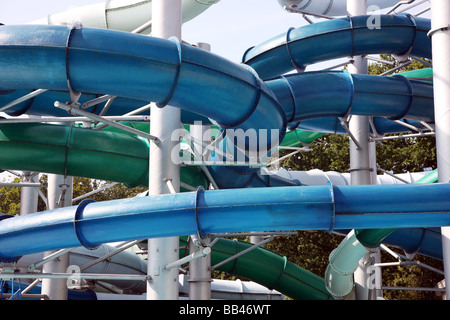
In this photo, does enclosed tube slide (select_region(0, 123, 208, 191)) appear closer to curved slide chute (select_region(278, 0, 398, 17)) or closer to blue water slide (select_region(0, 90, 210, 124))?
blue water slide (select_region(0, 90, 210, 124))

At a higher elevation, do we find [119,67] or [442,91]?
[442,91]

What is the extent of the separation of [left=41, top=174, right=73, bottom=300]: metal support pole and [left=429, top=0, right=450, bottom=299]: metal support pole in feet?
20.2

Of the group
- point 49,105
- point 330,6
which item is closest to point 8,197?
point 330,6

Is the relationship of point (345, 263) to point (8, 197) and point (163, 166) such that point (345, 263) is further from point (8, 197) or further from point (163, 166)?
point (8, 197)

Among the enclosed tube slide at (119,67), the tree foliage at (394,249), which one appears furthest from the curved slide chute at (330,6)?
the enclosed tube slide at (119,67)

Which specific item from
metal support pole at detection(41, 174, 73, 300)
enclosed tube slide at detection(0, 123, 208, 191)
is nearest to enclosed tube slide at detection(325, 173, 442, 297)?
enclosed tube slide at detection(0, 123, 208, 191)

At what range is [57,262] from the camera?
10.7 metres

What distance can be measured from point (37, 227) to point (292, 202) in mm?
3214

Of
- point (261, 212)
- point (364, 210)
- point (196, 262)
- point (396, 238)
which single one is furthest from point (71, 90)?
point (396, 238)

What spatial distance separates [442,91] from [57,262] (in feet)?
22.7

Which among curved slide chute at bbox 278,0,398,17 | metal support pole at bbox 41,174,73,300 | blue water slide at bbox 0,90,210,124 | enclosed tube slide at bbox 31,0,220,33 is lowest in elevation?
metal support pole at bbox 41,174,73,300

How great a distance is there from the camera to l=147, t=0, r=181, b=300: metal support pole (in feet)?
27.7

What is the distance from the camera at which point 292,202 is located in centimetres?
709

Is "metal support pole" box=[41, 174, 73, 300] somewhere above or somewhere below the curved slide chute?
below
